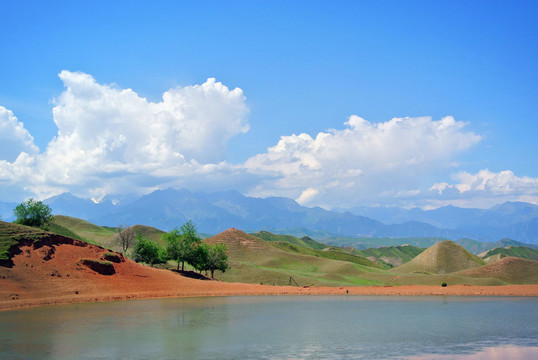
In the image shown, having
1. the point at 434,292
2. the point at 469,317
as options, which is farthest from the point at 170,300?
the point at 434,292

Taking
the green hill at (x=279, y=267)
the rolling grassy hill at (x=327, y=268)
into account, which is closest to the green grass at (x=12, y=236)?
the rolling grassy hill at (x=327, y=268)

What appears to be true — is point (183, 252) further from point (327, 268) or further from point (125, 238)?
point (327, 268)

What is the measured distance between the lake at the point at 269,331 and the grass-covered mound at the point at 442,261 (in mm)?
94768

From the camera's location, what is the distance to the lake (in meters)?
32.5

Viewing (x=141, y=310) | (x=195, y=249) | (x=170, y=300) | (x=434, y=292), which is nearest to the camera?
(x=141, y=310)

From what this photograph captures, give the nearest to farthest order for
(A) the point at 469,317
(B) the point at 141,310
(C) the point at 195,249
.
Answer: (A) the point at 469,317
(B) the point at 141,310
(C) the point at 195,249

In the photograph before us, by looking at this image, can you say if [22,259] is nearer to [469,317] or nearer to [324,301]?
[324,301]

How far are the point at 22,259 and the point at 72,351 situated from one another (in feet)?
151

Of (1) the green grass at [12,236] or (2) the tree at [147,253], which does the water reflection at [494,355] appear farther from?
(2) the tree at [147,253]

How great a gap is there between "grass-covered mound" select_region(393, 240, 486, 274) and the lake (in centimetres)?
9477

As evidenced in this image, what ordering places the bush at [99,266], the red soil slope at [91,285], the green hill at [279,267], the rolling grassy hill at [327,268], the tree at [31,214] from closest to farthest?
1. the red soil slope at [91,285]
2. the bush at [99,266]
3. the tree at [31,214]
4. the green hill at [279,267]
5. the rolling grassy hill at [327,268]

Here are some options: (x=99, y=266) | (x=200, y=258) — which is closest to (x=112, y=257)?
(x=99, y=266)

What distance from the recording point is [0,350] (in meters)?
34.1

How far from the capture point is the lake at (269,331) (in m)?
32.5
